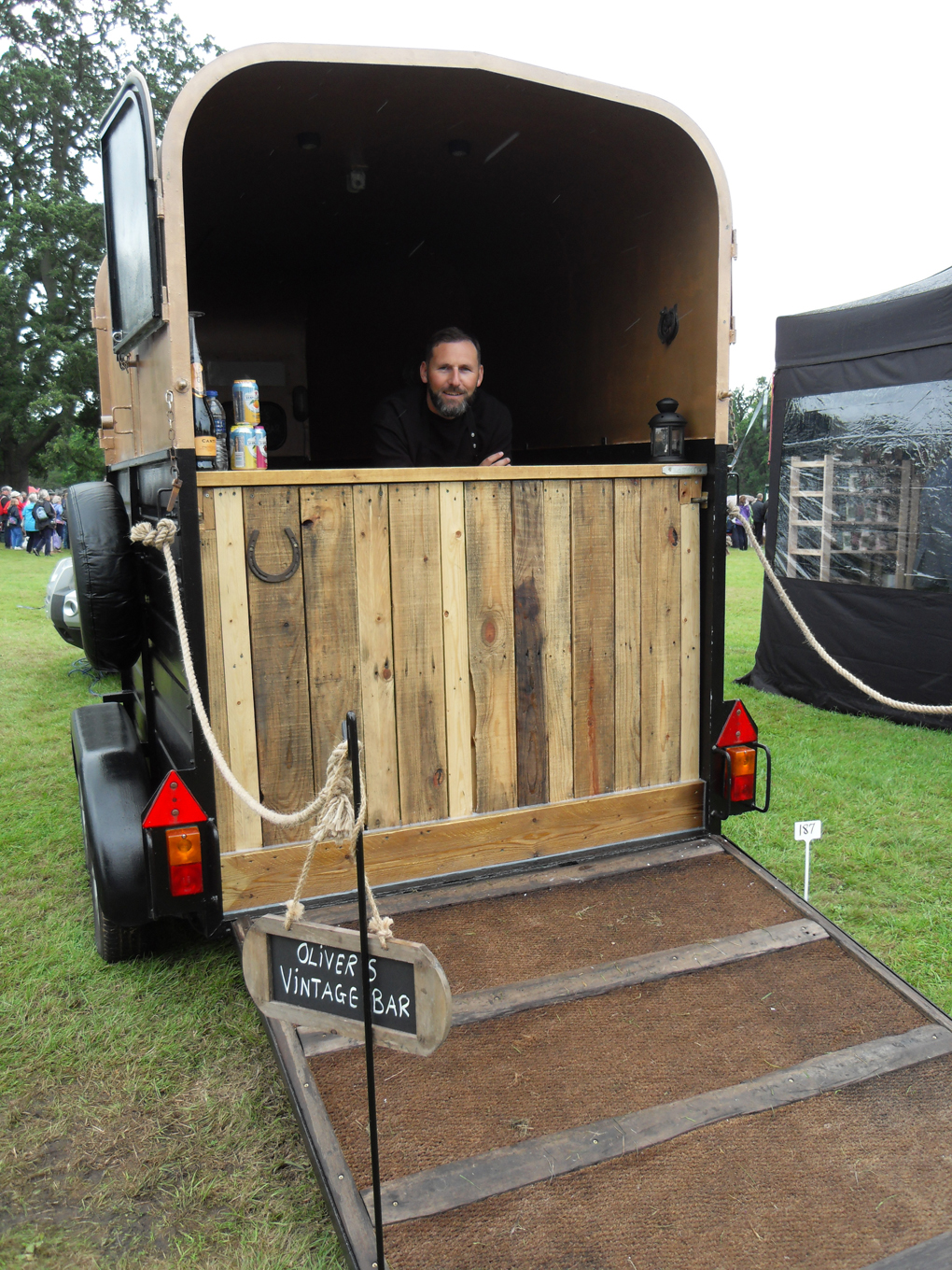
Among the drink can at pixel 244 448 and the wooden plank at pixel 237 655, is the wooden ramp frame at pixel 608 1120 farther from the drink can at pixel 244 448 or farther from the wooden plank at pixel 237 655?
the drink can at pixel 244 448

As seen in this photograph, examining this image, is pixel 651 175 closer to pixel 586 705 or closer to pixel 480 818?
pixel 586 705

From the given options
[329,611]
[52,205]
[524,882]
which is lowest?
[524,882]

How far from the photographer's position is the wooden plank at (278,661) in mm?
2813

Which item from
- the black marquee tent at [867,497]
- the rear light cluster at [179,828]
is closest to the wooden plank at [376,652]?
the rear light cluster at [179,828]

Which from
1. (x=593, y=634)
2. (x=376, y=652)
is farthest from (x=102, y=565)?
(x=593, y=634)

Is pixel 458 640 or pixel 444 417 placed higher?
pixel 444 417

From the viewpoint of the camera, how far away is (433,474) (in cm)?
300

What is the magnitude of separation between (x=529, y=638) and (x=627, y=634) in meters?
0.40

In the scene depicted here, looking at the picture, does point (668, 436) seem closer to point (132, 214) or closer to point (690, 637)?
point (690, 637)

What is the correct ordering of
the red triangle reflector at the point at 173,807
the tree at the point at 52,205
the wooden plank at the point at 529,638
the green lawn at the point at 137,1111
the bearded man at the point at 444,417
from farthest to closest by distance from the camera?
the tree at the point at 52,205
the bearded man at the point at 444,417
the wooden plank at the point at 529,638
the red triangle reflector at the point at 173,807
the green lawn at the point at 137,1111

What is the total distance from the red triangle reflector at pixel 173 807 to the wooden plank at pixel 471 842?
202 mm

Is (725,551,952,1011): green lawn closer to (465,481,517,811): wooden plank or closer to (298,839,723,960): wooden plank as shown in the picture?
(298,839,723,960): wooden plank

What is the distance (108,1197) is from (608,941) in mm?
1526

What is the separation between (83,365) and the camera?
1305 inches
